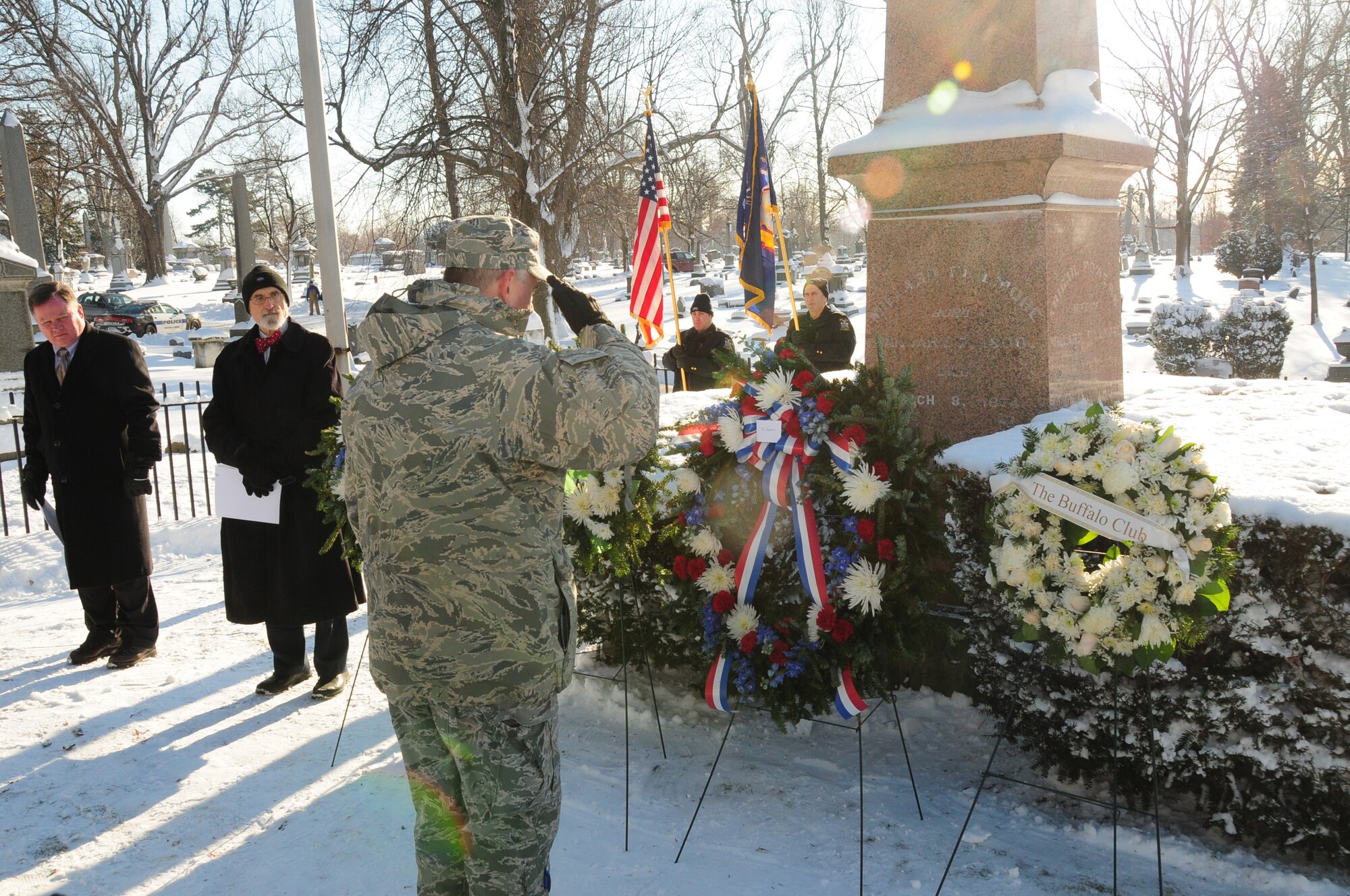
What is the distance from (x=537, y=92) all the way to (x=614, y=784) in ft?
40.0

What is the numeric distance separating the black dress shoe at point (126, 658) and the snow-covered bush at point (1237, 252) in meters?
41.2

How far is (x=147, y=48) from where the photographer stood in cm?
3666

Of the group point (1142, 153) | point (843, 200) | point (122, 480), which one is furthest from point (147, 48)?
point (1142, 153)

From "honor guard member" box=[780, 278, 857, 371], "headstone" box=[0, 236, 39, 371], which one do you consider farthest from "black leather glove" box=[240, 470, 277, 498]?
"headstone" box=[0, 236, 39, 371]

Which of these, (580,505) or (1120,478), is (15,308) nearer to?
(580,505)

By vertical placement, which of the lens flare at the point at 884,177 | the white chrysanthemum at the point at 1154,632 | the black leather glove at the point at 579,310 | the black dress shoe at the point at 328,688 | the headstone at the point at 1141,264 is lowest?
the black dress shoe at the point at 328,688

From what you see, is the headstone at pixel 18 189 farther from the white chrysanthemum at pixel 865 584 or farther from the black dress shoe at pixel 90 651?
the white chrysanthemum at pixel 865 584

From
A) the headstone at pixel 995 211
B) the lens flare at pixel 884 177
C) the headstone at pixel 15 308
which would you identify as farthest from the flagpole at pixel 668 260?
the headstone at pixel 15 308

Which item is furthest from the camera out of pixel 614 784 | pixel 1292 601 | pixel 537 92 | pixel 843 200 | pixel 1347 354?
pixel 843 200

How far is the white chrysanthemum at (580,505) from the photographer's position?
4.01 metres

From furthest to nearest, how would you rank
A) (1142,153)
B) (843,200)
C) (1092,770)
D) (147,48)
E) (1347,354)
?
1. (843,200)
2. (147,48)
3. (1347,354)
4. (1142,153)
5. (1092,770)

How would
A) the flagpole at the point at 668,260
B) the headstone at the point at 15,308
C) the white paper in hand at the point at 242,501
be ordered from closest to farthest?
1. the white paper in hand at the point at 242,501
2. the flagpole at the point at 668,260
3. the headstone at the point at 15,308

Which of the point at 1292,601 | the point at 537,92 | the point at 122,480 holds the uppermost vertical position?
the point at 537,92

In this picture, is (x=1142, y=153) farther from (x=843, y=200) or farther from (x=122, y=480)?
(x=843, y=200)
